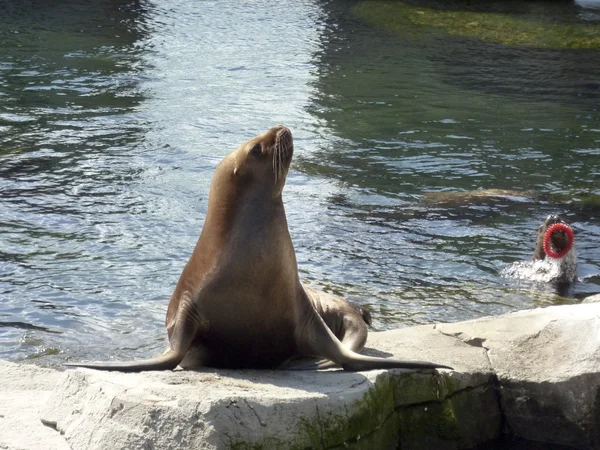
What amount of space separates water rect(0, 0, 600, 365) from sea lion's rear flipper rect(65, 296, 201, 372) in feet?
5.30

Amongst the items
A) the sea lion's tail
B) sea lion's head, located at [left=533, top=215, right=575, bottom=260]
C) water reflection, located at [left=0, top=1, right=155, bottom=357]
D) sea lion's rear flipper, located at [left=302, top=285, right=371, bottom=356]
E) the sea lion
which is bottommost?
water reflection, located at [left=0, top=1, right=155, bottom=357]

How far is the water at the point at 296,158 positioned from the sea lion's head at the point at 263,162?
1888mm

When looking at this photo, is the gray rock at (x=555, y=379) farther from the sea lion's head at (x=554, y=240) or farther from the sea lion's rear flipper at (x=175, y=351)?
the sea lion's head at (x=554, y=240)

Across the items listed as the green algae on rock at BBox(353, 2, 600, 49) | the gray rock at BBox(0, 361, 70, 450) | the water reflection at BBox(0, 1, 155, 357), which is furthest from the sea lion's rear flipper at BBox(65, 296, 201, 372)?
the green algae on rock at BBox(353, 2, 600, 49)

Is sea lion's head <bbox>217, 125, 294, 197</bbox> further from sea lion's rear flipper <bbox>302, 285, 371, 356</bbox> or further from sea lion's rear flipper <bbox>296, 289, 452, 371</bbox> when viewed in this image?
sea lion's rear flipper <bbox>302, 285, 371, 356</bbox>

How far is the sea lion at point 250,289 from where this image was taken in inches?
182

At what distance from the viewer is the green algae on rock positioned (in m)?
20.4

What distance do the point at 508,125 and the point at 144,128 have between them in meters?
5.13

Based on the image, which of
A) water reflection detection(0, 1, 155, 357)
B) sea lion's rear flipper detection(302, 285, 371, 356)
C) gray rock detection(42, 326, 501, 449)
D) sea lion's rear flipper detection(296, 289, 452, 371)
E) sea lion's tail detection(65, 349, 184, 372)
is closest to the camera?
gray rock detection(42, 326, 501, 449)

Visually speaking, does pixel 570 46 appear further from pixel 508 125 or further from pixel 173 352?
pixel 173 352

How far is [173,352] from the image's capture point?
4512 millimetres

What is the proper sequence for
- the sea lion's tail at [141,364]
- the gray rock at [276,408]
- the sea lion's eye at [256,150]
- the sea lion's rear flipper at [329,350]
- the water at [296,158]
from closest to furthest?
the gray rock at [276,408] → the sea lion's tail at [141,364] → the sea lion's rear flipper at [329,350] → the sea lion's eye at [256,150] → the water at [296,158]

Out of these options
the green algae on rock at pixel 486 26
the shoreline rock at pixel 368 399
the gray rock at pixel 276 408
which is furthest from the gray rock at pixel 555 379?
the green algae on rock at pixel 486 26

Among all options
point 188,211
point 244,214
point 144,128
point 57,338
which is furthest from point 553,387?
point 144,128
